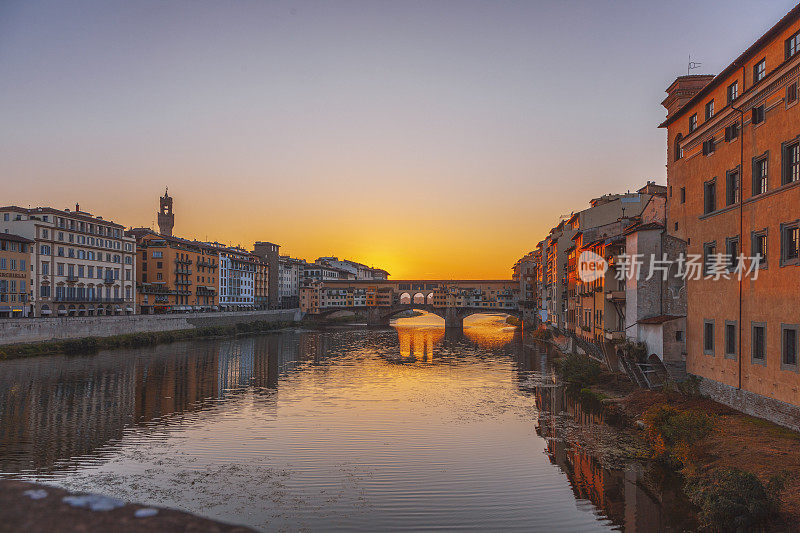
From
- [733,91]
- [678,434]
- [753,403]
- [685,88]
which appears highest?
[685,88]

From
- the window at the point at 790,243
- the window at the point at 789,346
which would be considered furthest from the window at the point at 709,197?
the window at the point at 789,346

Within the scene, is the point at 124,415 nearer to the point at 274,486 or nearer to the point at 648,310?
the point at 274,486

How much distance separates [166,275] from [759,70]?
284 feet

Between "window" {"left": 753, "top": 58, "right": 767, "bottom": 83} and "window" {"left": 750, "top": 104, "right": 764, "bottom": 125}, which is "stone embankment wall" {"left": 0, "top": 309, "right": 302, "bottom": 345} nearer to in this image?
"window" {"left": 750, "top": 104, "right": 764, "bottom": 125}

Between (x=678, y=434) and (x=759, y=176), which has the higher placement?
(x=759, y=176)

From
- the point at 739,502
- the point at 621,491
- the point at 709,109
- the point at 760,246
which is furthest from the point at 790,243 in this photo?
the point at 621,491

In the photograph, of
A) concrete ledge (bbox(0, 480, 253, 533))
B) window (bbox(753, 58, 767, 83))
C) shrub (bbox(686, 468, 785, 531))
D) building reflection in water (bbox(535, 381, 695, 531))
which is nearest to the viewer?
concrete ledge (bbox(0, 480, 253, 533))

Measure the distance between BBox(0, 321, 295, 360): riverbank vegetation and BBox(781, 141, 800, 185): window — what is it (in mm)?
55073

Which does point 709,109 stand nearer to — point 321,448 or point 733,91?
point 733,91

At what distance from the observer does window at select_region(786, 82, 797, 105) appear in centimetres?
1894

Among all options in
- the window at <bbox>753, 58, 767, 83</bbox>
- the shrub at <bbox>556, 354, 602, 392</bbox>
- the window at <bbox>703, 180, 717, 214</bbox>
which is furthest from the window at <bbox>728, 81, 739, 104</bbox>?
the shrub at <bbox>556, 354, 602, 392</bbox>

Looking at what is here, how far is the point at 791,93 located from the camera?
19.2 m

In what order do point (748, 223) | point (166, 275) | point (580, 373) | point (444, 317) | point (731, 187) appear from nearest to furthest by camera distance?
point (748, 223), point (731, 187), point (580, 373), point (166, 275), point (444, 317)

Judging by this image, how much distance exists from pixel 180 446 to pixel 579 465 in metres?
15.8
